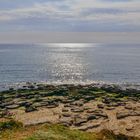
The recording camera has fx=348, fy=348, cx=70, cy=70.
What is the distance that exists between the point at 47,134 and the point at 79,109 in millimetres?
30013

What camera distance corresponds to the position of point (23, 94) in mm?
66000

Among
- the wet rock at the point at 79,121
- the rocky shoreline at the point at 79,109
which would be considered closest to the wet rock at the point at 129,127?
the rocky shoreline at the point at 79,109

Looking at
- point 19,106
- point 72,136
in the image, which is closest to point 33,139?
point 72,136

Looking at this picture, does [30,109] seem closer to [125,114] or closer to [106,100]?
[125,114]

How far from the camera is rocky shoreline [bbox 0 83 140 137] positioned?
142 ft

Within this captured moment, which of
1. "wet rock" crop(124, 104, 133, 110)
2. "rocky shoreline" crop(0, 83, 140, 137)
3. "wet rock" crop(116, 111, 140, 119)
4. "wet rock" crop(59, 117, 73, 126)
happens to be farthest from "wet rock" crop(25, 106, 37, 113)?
"wet rock" crop(124, 104, 133, 110)

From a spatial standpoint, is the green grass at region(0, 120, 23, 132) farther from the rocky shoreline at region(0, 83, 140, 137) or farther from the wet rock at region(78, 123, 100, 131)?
the wet rock at region(78, 123, 100, 131)

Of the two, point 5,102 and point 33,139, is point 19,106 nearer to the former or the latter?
point 5,102

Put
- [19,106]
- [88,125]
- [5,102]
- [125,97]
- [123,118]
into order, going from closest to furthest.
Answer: [88,125]
[123,118]
[19,106]
[5,102]
[125,97]

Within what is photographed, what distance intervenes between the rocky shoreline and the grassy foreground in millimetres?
15507

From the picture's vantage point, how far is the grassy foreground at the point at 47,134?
20.9 meters

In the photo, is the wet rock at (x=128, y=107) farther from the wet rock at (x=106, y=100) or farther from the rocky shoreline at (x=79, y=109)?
the wet rock at (x=106, y=100)

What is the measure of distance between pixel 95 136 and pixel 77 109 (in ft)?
89.8

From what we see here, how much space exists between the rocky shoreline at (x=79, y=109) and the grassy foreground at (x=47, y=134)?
15507mm
